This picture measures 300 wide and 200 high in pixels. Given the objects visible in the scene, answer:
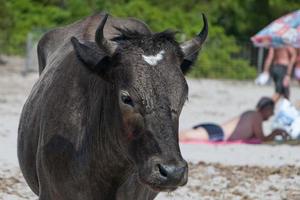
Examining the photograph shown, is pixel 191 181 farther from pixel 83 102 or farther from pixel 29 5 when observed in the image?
pixel 29 5

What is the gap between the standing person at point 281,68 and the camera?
1734cm

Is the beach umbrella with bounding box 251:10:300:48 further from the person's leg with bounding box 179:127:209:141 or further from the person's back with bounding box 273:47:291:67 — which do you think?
the person's leg with bounding box 179:127:209:141

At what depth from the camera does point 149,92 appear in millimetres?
5234

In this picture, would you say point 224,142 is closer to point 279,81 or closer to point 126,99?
point 279,81

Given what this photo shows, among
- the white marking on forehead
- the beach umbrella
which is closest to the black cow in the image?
the white marking on forehead

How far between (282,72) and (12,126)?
5.84m

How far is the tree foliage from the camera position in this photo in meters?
31.2

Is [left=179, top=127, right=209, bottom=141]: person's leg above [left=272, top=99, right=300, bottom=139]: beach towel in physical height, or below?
below

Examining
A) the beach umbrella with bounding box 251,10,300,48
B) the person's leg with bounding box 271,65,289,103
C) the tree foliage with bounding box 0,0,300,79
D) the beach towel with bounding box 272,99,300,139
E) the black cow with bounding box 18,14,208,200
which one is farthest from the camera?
the tree foliage with bounding box 0,0,300,79

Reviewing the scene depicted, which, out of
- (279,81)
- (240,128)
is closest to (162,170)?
(240,128)

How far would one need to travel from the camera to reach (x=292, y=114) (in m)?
14.4

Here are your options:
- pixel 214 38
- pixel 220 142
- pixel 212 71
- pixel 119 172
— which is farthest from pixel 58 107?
pixel 214 38

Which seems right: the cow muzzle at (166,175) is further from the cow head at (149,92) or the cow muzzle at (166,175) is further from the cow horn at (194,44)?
the cow horn at (194,44)

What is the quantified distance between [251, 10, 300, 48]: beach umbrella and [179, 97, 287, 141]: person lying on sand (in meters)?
1.79
